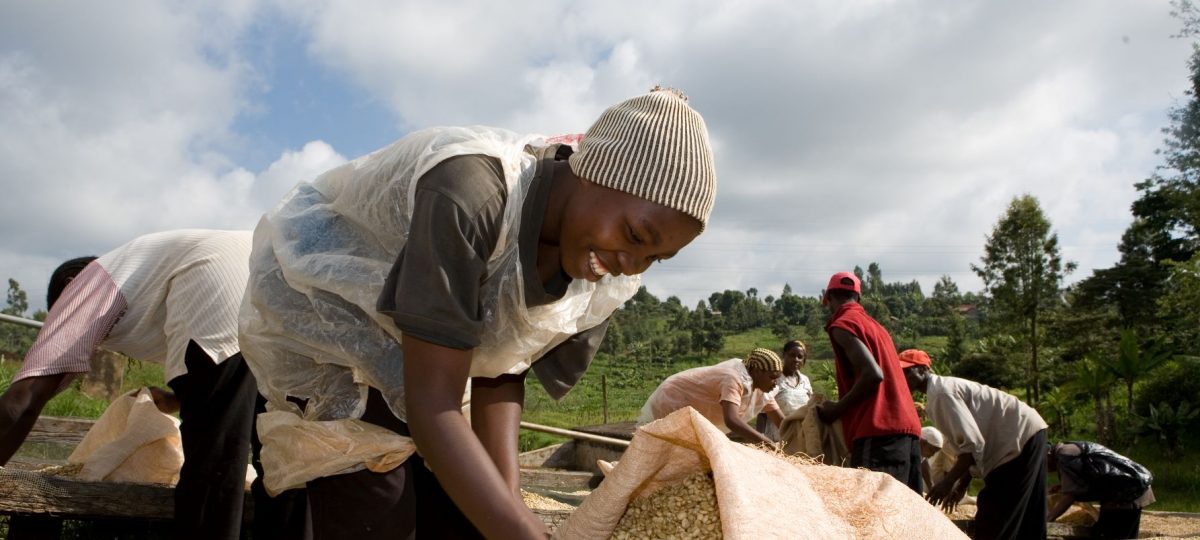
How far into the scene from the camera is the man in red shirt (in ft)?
13.2

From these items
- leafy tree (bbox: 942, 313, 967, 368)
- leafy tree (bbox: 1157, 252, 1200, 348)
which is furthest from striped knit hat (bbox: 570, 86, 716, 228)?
leafy tree (bbox: 942, 313, 967, 368)

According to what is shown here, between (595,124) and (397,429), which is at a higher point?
(595,124)

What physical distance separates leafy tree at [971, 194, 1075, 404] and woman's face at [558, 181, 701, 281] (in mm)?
21522

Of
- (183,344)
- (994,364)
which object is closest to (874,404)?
(183,344)

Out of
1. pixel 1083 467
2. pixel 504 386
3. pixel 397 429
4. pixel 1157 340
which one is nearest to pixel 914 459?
pixel 1083 467

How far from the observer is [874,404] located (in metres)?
4.08

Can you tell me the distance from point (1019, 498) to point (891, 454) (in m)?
1.32

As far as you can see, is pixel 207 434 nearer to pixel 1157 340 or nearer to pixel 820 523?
pixel 820 523

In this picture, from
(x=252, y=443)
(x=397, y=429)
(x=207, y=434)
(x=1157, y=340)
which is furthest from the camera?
(x=1157, y=340)

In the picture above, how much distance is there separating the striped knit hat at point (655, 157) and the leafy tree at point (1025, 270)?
21.5 meters

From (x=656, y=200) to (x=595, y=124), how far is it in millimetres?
231

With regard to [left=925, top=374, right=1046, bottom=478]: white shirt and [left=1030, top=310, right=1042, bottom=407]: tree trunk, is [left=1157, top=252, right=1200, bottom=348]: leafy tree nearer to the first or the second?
[left=1030, top=310, right=1042, bottom=407]: tree trunk

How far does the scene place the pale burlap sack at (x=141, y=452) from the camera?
327 cm

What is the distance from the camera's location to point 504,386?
6.37 feet
